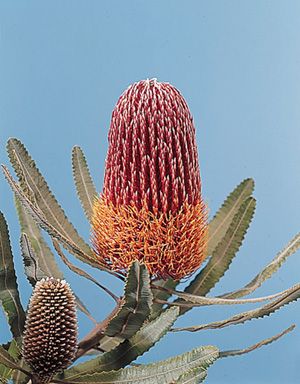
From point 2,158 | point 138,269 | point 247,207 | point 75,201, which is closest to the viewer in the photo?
point 138,269

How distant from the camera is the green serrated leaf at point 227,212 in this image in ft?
2.43

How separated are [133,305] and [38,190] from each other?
0.50 ft

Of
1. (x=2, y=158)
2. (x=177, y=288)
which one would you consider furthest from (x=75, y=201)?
(x=177, y=288)

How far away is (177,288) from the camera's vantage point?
740 millimetres

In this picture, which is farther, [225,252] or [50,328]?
[225,252]

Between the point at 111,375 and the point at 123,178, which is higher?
the point at 123,178

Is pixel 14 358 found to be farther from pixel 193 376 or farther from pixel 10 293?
pixel 193 376

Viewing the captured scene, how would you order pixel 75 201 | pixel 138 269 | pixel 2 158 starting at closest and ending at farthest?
pixel 138 269, pixel 2 158, pixel 75 201

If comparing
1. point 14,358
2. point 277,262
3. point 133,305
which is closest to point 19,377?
point 14,358

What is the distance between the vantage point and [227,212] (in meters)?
0.74

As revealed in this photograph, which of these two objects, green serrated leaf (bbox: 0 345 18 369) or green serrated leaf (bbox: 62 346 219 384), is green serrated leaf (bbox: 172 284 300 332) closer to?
green serrated leaf (bbox: 62 346 219 384)

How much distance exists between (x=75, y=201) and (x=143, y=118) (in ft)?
4.49

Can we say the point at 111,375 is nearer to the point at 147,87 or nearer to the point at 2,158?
the point at 147,87

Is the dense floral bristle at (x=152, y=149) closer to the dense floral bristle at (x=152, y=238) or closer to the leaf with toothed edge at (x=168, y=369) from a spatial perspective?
the dense floral bristle at (x=152, y=238)
